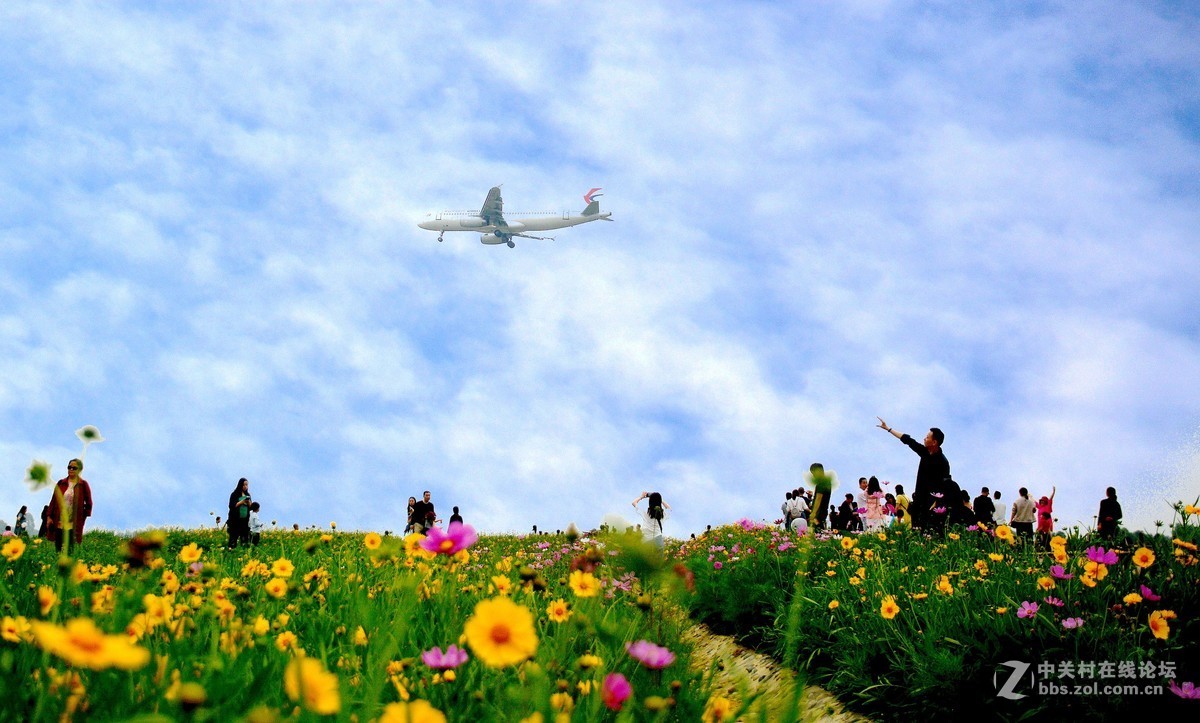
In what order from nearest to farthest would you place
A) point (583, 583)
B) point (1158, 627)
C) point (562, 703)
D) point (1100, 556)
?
1. point (562, 703)
2. point (583, 583)
3. point (1158, 627)
4. point (1100, 556)

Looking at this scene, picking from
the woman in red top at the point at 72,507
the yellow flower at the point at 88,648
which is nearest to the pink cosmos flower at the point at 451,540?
the yellow flower at the point at 88,648

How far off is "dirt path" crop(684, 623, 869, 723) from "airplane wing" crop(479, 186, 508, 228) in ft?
125

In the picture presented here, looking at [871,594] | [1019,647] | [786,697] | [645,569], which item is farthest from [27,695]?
[871,594]

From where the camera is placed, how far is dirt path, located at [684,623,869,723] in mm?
4836

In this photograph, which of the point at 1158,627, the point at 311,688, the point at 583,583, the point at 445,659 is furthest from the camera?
the point at 1158,627

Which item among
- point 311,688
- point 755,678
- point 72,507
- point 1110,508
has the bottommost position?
point 755,678

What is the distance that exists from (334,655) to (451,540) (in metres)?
1.87

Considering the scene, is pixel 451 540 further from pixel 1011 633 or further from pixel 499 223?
pixel 499 223

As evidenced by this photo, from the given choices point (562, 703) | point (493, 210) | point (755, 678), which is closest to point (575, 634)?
point (562, 703)

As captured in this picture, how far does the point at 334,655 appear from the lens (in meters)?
3.49

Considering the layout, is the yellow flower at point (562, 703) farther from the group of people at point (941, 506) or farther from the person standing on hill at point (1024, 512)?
the person standing on hill at point (1024, 512)

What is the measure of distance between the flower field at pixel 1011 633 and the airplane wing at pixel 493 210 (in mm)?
38969

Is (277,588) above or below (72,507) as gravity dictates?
below

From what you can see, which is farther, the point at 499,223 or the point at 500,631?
A: the point at 499,223
